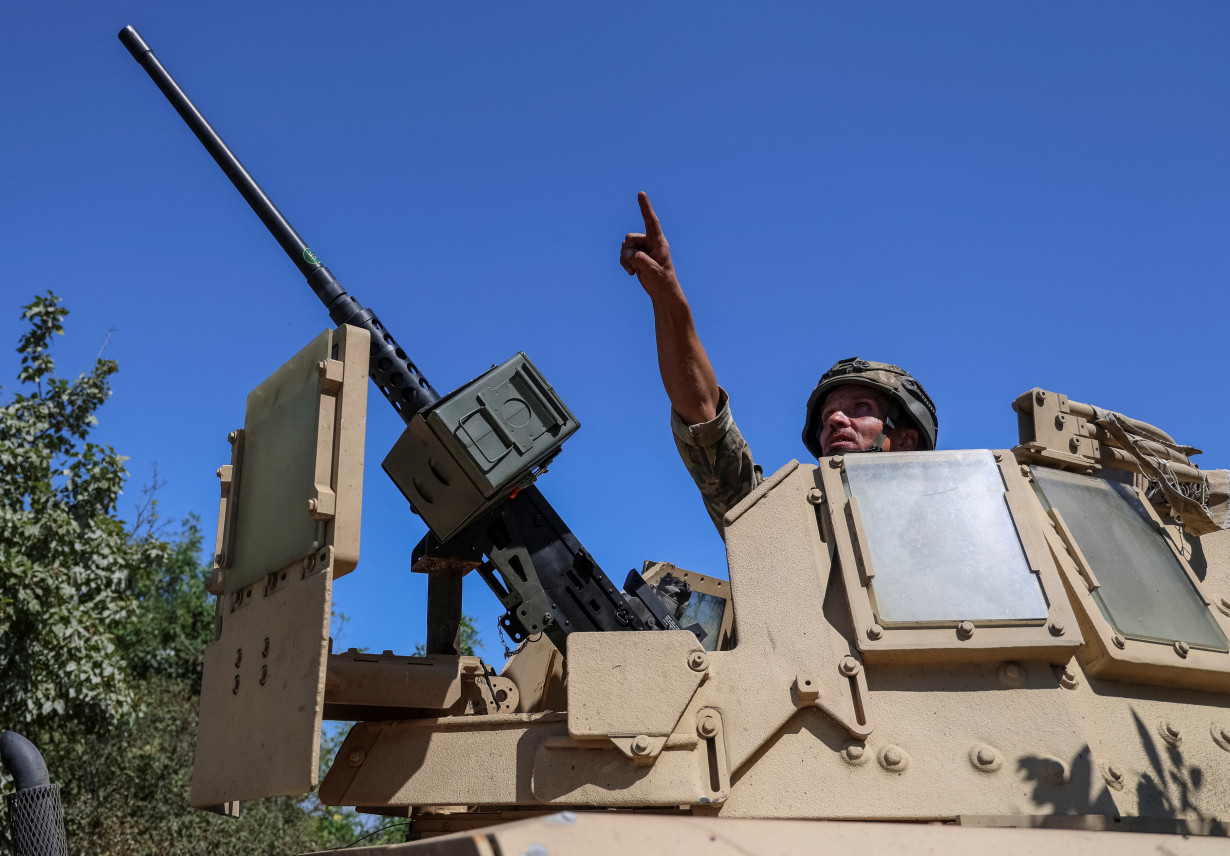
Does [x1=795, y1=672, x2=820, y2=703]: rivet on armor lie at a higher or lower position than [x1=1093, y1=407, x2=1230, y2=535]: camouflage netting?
lower

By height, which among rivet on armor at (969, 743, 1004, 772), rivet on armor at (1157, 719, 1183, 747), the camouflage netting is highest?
the camouflage netting

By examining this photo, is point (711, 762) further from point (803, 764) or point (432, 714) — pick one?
point (432, 714)

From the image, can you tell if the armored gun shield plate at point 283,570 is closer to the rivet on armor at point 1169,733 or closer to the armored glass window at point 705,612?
the armored glass window at point 705,612

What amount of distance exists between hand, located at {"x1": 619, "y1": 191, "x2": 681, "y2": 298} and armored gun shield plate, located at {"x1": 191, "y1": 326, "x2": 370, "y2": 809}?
117 centimetres

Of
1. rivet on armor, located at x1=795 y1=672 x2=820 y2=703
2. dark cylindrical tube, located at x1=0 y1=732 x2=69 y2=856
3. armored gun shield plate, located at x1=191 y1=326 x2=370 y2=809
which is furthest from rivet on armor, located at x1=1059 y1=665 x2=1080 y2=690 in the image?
dark cylindrical tube, located at x1=0 y1=732 x2=69 y2=856

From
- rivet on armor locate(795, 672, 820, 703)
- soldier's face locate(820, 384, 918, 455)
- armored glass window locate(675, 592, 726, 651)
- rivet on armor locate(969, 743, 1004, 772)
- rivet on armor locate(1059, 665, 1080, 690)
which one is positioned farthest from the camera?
armored glass window locate(675, 592, 726, 651)

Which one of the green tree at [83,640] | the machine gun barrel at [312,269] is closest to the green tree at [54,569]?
the green tree at [83,640]

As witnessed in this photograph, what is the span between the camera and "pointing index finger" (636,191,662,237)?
13.9 ft

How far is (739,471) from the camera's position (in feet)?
16.3

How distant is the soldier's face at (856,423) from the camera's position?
491 cm

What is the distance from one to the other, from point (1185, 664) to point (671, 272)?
2.20m

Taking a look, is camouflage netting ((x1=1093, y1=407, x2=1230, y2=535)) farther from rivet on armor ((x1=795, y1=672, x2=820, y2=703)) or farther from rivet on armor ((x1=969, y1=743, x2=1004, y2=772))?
rivet on armor ((x1=795, y1=672, x2=820, y2=703))

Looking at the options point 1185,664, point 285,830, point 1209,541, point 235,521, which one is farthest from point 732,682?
point 285,830

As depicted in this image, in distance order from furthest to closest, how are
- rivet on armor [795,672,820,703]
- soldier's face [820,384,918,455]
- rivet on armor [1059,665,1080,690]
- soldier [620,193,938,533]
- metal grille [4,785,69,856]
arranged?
soldier's face [820,384,918,455], soldier [620,193,938,533], rivet on armor [1059,665,1080,690], rivet on armor [795,672,820,703], metal grille [4,785,69,856]
